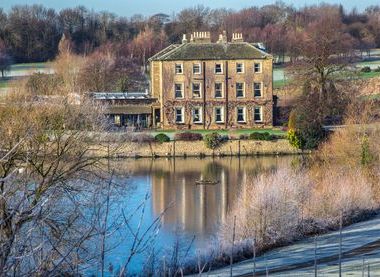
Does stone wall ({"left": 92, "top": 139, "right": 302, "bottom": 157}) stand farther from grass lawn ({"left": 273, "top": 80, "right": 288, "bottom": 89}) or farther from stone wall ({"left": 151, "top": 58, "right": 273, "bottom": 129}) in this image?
grass lawn ({"left": 273, "top": 80, "right": 288, "bottom": 89})

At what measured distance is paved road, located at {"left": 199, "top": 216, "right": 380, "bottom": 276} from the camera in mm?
18539

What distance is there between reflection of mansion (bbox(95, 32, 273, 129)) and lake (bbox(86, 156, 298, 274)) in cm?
713

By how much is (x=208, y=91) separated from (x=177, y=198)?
20.9 metres

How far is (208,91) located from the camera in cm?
5112

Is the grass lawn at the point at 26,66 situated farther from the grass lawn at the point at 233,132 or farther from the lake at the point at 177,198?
the lake at the point at 177,198

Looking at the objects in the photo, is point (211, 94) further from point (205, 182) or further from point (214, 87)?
point (205, 182)

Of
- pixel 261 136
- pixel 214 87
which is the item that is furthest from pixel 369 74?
pixel 261 136

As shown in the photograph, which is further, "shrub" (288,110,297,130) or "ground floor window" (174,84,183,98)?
"ground floor window" (174,84,183,98)

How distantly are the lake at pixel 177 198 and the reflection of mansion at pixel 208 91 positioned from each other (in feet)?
23.4

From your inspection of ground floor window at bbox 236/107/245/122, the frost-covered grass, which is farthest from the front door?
the frost-covered grass

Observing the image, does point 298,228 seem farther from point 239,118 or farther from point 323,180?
point 239,118

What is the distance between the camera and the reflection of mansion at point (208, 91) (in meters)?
50.5

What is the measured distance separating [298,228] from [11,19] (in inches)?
2913

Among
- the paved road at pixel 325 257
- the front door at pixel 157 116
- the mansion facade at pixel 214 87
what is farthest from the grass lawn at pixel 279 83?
the paved road at pixel 325 257
